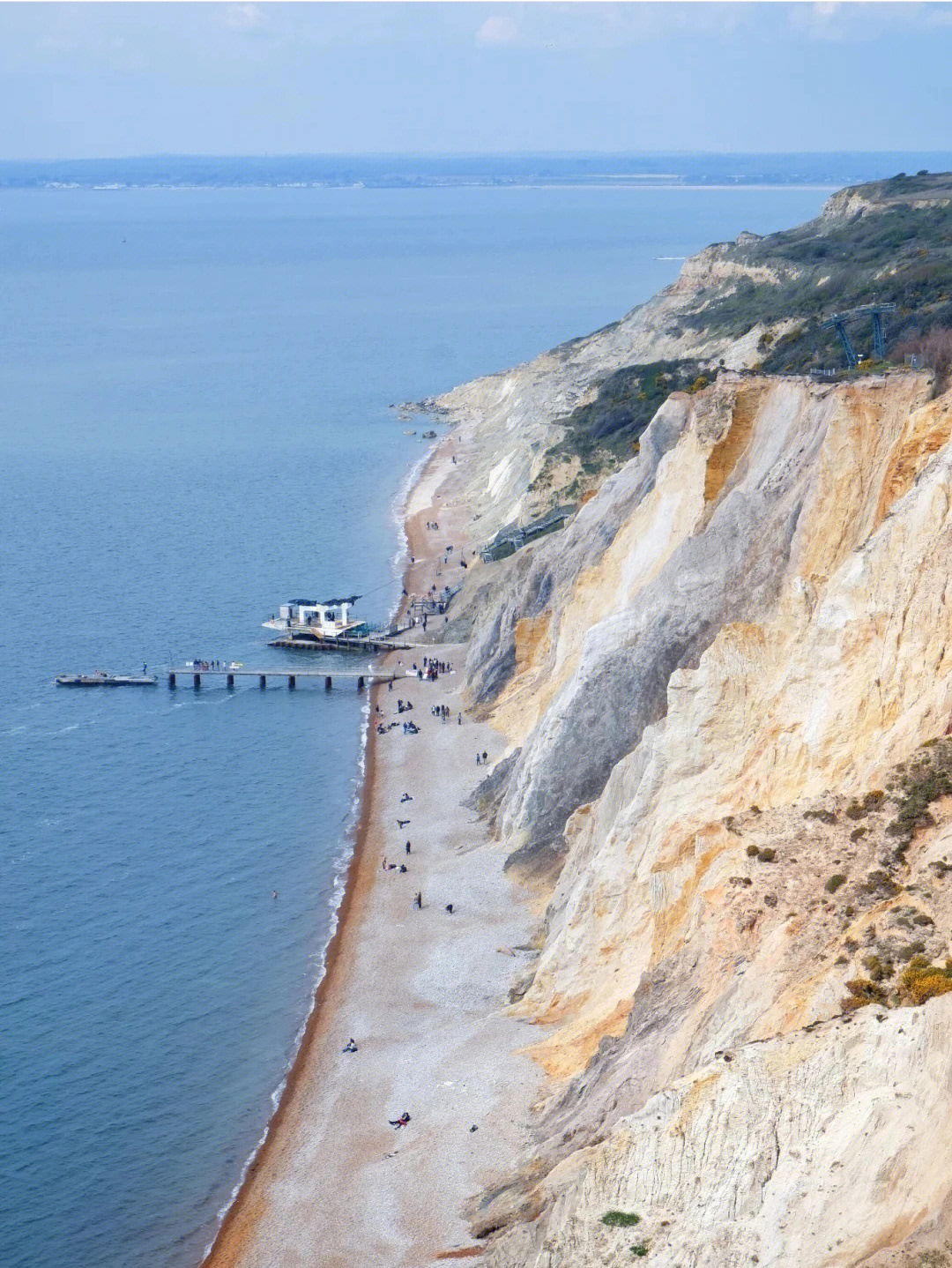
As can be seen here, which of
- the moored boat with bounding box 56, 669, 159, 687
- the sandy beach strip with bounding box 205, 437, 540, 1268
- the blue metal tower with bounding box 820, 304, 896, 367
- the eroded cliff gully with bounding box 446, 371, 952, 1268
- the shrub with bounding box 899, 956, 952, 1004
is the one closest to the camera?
the eroded cliff gully with bounding box 446, 371, 952, 1268

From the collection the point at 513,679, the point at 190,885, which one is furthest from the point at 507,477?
the point at 190,885

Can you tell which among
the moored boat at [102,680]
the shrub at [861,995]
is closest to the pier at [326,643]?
the moored boat at [102,680]

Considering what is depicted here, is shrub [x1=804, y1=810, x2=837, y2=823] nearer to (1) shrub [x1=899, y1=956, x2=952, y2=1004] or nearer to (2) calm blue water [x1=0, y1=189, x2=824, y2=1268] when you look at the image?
(1) shrub [x1=899, y1=956, x2=952, y2=1004]

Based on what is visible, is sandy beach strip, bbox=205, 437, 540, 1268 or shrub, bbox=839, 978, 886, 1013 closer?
shrub, bbox=839, 978, 886, 1013

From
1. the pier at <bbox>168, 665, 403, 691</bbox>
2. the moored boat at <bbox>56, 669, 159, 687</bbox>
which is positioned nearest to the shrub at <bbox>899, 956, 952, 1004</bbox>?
the pier at <bbox>168, 665, 403, 691</bbox>

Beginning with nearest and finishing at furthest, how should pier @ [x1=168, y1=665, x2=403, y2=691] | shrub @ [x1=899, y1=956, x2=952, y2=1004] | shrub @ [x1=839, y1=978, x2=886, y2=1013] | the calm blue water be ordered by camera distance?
shrub @ [x1=899, y1=956, x2=952, y2=1004] → shrub @ [x1=839, y1=978, x2=886, y2=1013] → the calm blue water → pier @ [x1=168, y1=665, x2=403, y2=691]
